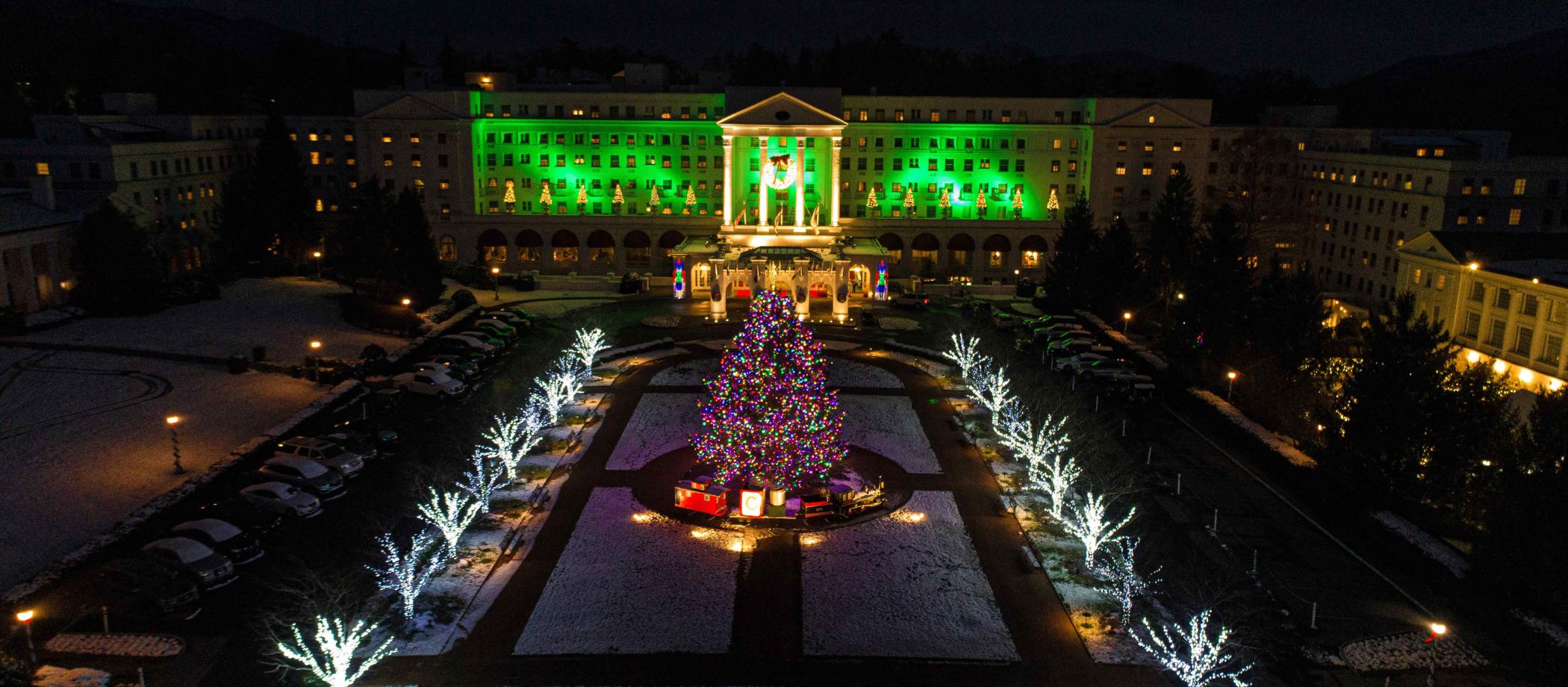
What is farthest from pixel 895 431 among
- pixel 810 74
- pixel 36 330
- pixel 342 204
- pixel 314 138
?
pixel 810 74

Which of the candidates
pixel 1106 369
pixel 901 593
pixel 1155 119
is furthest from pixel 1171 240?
pixel 901 593

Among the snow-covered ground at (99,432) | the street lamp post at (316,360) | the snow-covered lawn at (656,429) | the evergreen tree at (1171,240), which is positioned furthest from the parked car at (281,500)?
the evergreen tree at (1171,240)

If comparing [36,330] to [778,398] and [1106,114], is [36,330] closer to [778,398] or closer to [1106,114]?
[778,398]

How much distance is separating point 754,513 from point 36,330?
56084 millimetres

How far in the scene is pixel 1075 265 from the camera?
85.3 metres

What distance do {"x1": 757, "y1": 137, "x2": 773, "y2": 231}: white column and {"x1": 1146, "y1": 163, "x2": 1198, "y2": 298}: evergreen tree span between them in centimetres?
3700

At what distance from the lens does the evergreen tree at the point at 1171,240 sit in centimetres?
8238

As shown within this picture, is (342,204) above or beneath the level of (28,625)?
above

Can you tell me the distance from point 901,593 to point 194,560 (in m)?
24.4

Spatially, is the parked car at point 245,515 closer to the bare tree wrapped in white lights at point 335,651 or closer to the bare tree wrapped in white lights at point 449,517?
the bare tree wrapped in white lights at point 449,517

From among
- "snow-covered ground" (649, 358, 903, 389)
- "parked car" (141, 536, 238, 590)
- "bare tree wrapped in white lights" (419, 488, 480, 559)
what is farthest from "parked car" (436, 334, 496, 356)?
"parked car" (141, 536, 238, 590)

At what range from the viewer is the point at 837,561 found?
3869cm

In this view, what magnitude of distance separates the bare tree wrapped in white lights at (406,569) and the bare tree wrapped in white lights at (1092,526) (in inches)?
937

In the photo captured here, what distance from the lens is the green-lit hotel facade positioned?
355 ft
